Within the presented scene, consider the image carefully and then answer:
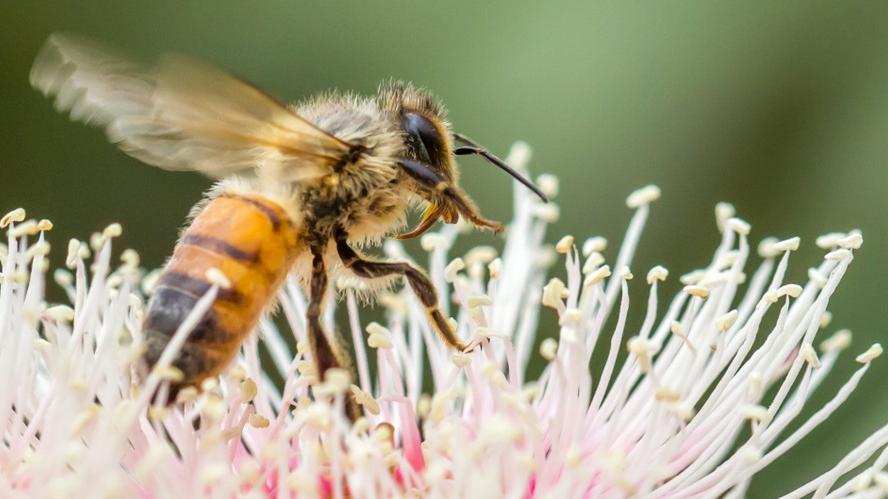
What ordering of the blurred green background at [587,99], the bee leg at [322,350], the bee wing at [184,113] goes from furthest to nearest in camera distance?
the blurred green background at [587,99] → the bee leg at [322,350] → the bee wing at [184,113]

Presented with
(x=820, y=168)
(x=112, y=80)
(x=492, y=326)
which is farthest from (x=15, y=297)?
(x=820, y=168)

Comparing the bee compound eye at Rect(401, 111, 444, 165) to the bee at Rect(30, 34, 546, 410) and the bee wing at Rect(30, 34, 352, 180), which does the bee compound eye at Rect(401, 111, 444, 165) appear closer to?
the bee at Rect(30, 34, 546, 410)

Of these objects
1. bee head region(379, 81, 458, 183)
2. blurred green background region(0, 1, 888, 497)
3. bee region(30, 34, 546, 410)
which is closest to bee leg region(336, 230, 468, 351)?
bee region(30, 34, 546, 410)

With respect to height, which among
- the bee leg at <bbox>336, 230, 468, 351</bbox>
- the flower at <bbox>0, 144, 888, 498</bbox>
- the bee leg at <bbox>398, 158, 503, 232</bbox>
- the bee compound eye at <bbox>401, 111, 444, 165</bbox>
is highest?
the bee compound eye at <bbox>401, 111, 444, 165</bbox>

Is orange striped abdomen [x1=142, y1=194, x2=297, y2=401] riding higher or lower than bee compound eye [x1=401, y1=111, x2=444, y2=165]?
lower

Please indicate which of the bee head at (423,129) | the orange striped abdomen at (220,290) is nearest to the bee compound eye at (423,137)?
the bee head at (423,129)

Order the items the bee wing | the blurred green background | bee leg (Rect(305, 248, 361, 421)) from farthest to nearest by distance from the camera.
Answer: the blurred green background, bee leg (Rect(305, 248, 361, 421)), the bee wing

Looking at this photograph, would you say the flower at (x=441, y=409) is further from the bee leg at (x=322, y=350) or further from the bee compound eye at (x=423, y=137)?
the bee compound eye at (x=423, y=137)
